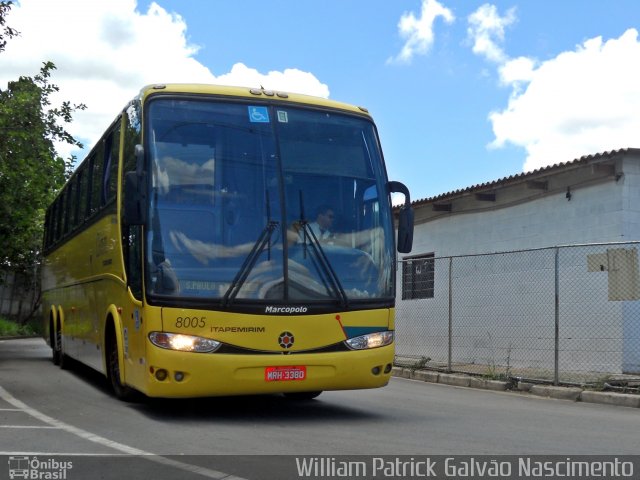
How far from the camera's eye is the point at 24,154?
702 inches

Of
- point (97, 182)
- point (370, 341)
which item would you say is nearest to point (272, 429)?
point (370, 341)

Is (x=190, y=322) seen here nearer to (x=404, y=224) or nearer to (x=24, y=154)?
(x=404, y=224)

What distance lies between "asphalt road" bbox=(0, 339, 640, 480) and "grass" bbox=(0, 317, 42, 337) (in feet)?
74.6

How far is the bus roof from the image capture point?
8930 mm

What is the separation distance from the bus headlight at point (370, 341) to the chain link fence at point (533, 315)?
4.31 m

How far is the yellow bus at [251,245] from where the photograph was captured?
323 inches

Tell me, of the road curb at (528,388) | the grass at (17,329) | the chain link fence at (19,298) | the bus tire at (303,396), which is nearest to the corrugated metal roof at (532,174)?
the road curb at (528,388)

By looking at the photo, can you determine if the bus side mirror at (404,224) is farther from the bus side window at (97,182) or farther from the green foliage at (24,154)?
the green foliage at (24,154)

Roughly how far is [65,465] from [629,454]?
456 cm

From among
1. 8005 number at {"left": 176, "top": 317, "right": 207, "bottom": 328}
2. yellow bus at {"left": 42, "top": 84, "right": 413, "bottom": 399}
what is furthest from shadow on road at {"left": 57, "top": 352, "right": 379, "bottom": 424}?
8005 number at {"left": 176, "top": 317, "right": 207, "bottom": 328}

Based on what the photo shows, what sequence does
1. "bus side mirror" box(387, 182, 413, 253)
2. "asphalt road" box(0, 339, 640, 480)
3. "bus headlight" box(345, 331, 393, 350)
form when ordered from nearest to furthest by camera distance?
"asphalt road" box(0, 339, 640, 480) → "bus headlight" box(345, 331, 393, 350) → "bus side mirror" box(387, 182, 413, 253)

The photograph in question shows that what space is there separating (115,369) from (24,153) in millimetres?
9080

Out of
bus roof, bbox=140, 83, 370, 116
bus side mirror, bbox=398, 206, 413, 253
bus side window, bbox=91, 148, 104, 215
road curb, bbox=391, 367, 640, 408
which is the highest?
bus roof, bbox=140, 83, 370, 116

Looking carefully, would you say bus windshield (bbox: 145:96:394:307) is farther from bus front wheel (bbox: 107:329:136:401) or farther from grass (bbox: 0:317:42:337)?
grass (bbox: 0:317:42:337)
